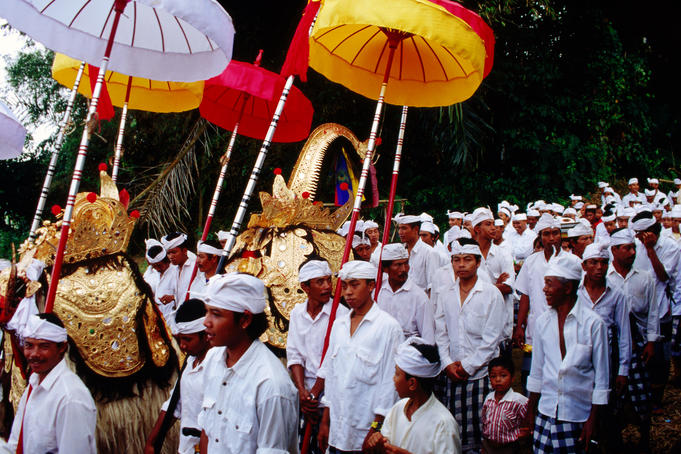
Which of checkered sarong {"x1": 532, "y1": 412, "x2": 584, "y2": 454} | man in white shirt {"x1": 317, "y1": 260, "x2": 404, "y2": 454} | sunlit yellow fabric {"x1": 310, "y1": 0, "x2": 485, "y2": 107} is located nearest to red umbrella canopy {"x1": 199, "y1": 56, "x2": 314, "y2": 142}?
sunlit yellow fabric {"x1": 310, "y1": 0, "x2": 485, "y2": 107}

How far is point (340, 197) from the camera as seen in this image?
19.1 feet

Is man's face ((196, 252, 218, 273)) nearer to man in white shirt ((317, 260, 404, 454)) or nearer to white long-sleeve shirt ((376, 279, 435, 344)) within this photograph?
white long-sleeve shirt ((376, 279, 435, 344))

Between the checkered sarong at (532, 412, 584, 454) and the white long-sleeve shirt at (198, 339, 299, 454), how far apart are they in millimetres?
1785

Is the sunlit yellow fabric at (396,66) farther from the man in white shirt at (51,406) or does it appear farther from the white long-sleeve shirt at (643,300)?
the man in white shirt at (51,406)

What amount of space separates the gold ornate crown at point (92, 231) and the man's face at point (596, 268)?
3.31 m

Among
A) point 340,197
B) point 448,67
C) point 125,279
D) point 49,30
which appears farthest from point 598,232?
point 49,30

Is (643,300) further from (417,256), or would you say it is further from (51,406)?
(51,406)

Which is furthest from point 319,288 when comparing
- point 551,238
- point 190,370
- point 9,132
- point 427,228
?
point 427,228

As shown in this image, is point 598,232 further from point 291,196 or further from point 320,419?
point 320,419

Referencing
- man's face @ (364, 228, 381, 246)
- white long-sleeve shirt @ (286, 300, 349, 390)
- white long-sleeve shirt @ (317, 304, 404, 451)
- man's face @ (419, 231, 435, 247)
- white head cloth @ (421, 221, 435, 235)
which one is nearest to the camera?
white long-sleeve shirt @ (317, 304, 404, 451)

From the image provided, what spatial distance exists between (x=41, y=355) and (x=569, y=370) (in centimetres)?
288

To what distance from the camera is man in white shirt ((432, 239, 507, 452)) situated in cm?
417

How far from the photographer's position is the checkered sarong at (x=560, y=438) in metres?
3.53

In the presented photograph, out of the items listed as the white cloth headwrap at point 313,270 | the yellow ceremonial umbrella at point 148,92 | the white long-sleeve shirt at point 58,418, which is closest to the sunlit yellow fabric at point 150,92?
the yellow ceremonial umbrella at point 148,92
